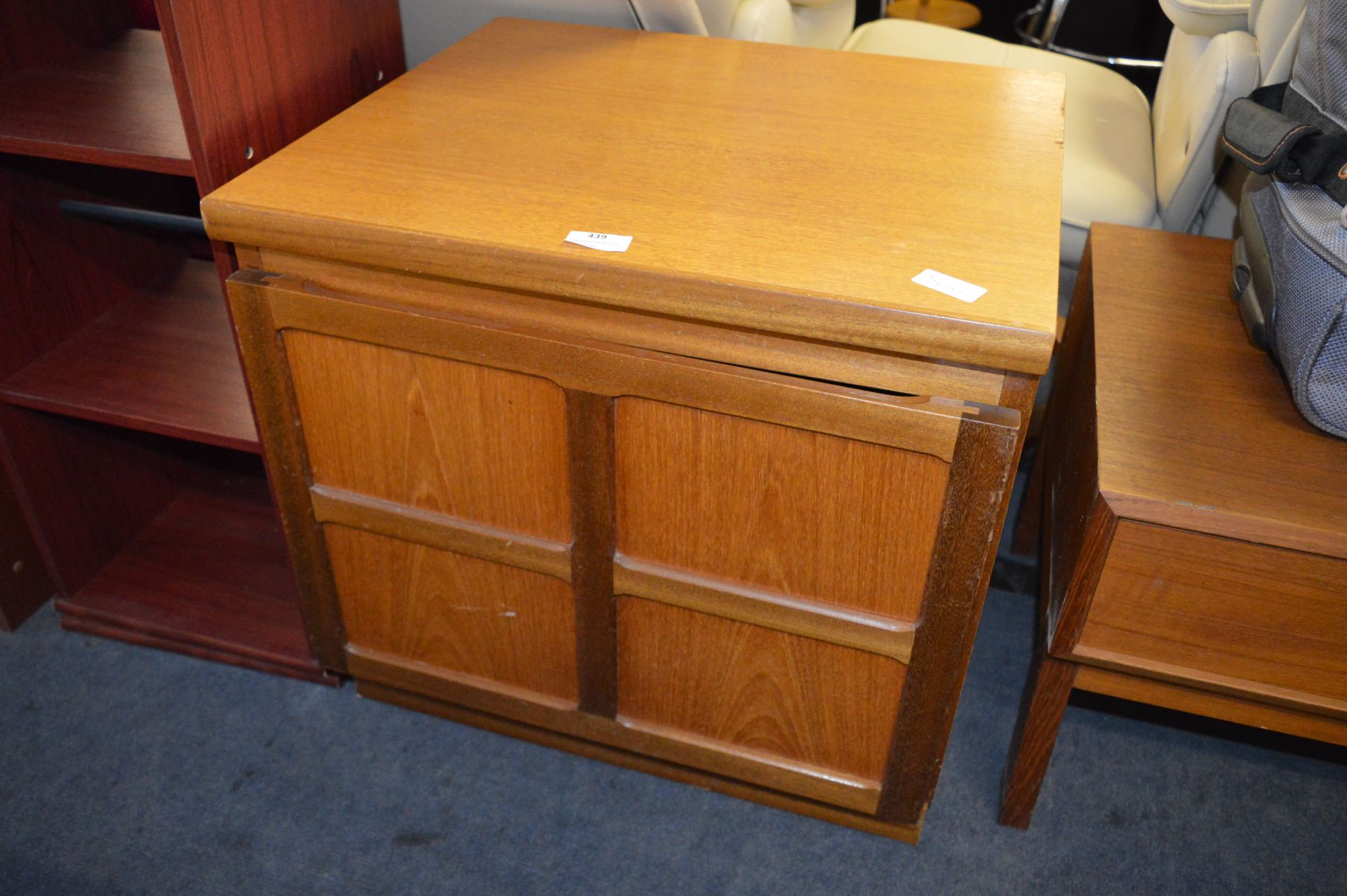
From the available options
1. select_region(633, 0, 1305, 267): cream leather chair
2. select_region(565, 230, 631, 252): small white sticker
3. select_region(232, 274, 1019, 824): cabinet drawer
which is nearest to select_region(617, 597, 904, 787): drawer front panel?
select_region(232, 274, 1019, 824): cabinet drawer

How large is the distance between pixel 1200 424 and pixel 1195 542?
0.12m

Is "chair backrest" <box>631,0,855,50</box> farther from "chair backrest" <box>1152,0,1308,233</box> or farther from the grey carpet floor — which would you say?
the grey carpet floor

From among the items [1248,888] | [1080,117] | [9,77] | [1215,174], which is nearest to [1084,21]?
[1080,117]

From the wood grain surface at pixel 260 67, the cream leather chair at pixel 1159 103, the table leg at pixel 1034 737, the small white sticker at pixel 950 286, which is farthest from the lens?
the cream leather chair at pixel 1159 103

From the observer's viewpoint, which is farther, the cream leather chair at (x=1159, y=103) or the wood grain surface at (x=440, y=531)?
the cream leather chair at (x=1159, y=103)

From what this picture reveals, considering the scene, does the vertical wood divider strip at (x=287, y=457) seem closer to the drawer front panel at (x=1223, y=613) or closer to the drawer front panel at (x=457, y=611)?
the drawer front panel at (x=457, y=611)

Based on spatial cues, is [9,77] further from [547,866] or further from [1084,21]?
[1084,21]

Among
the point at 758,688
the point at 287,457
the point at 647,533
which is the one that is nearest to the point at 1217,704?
the point at 758,688

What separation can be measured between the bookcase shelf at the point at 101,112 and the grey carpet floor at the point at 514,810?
0.59 m

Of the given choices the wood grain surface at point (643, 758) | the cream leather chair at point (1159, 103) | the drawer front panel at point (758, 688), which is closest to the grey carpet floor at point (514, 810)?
the wood grain surface at point (643, 758)

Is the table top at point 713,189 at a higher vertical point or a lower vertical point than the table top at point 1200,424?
higher

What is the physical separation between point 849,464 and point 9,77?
0.89 meters

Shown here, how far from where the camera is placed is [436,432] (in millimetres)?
831

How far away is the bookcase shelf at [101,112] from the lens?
0.84 meters
